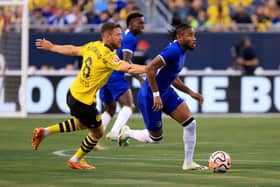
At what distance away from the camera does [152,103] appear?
15141mm

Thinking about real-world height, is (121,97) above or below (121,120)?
above

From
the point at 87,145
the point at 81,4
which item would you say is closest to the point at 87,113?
the point at 87,145

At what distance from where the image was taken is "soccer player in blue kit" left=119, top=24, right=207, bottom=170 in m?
14.4

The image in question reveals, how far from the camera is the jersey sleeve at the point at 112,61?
1420cm

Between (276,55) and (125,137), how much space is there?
1700 centimetres

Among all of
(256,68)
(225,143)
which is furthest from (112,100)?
(256,68)

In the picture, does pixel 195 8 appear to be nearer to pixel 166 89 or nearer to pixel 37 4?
pixel 37 4

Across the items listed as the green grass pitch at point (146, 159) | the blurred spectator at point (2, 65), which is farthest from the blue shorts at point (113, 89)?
the blurred spectator at point (2, 65)

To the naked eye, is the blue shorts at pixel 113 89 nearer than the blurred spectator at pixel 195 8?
Yes

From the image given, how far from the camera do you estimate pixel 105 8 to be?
3294 centimetres

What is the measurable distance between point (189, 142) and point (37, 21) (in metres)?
18.9

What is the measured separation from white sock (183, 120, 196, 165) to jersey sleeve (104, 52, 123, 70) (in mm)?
1373

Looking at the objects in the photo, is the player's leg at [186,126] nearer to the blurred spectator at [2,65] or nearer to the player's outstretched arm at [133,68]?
the player's outstretched arm at [133,68]

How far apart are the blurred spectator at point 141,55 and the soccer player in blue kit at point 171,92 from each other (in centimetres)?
1519
